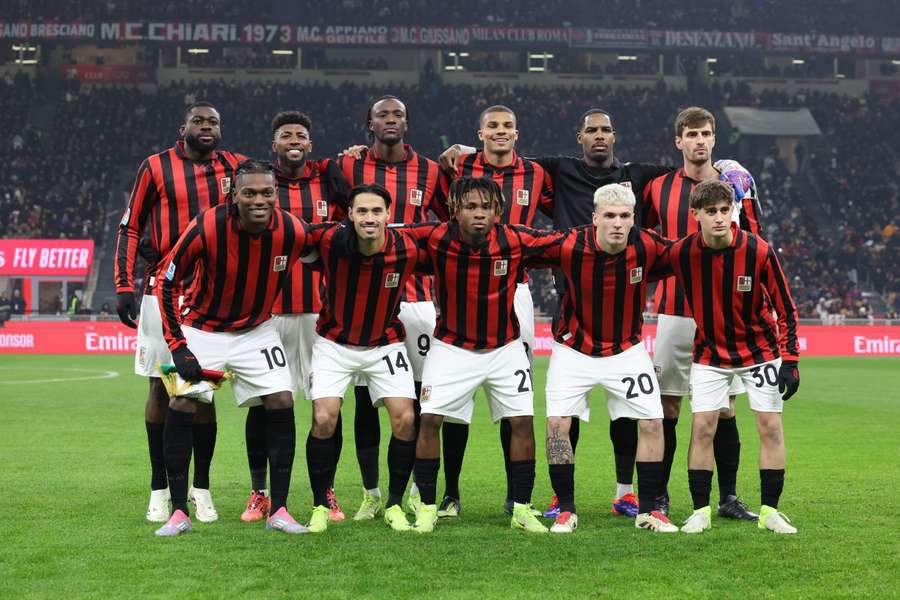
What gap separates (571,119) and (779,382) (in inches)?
1335

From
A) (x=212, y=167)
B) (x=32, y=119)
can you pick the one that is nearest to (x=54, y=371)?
(x=212, y=167)

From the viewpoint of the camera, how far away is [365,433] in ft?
22.5

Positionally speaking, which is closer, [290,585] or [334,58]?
[290,585]

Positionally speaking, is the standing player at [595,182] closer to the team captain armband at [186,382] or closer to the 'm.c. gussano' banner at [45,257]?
the team captain armband at [186,382]

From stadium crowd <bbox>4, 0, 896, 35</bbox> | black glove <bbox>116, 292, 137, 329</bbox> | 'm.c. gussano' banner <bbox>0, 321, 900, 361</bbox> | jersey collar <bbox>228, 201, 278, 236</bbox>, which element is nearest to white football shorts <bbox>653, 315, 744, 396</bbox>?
jersey collar <bbox>228, 201, 278, 236</bbox>

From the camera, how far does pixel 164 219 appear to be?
22.2 feet

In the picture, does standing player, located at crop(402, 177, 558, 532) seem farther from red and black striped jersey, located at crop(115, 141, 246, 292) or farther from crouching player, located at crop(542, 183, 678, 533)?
red and black striped jersey, located at crop(115, 141, 246, 292)

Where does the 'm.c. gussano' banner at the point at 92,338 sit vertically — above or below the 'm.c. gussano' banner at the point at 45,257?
below

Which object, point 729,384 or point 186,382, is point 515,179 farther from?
point 186,382

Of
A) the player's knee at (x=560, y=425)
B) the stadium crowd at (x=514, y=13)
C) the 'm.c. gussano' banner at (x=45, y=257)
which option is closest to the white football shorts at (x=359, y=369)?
the player's knee at (x=560, y=425)

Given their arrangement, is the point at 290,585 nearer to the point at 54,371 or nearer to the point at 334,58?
the point at 54,371

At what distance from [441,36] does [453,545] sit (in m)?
35.2

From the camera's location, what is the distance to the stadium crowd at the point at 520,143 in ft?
107

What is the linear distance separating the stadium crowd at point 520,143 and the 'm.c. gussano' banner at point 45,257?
7.81ft
